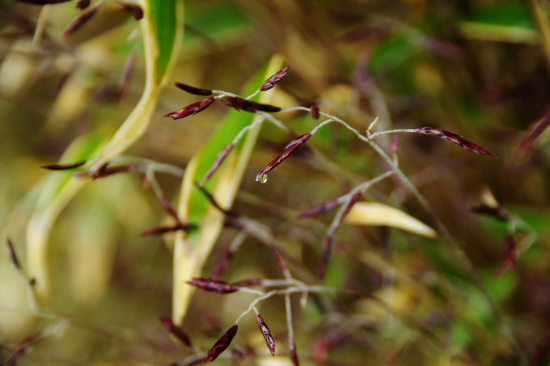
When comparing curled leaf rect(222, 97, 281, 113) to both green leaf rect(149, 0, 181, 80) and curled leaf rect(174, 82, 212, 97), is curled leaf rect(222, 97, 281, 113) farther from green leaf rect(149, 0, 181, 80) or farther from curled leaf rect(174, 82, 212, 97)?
green leaf rect(149, 0, 181, 80)

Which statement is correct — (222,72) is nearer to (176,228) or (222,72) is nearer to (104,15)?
(104,15)

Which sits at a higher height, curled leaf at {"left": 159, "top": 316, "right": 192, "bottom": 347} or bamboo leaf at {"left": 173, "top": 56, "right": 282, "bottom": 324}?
bamboo leaf at {"left": 173, "top": 56, "right": 282, "bottom": 324}

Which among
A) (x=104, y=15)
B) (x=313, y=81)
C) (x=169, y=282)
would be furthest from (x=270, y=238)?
(x=104, y=15)

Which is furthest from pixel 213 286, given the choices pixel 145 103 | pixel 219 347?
pixel 145 103

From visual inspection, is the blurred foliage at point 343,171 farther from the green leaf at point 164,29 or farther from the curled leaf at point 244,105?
the curled leaf at point 244,105

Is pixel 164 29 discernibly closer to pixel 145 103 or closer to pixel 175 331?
Answer: pixel 145 103

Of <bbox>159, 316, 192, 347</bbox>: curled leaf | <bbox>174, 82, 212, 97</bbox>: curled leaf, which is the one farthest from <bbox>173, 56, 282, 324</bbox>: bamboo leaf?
<bbox>174, 82, 212, 97</bbox>: curled leaf

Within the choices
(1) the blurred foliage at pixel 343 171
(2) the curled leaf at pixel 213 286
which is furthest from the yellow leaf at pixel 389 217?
(2) the curled leaf at pixel 213 286
